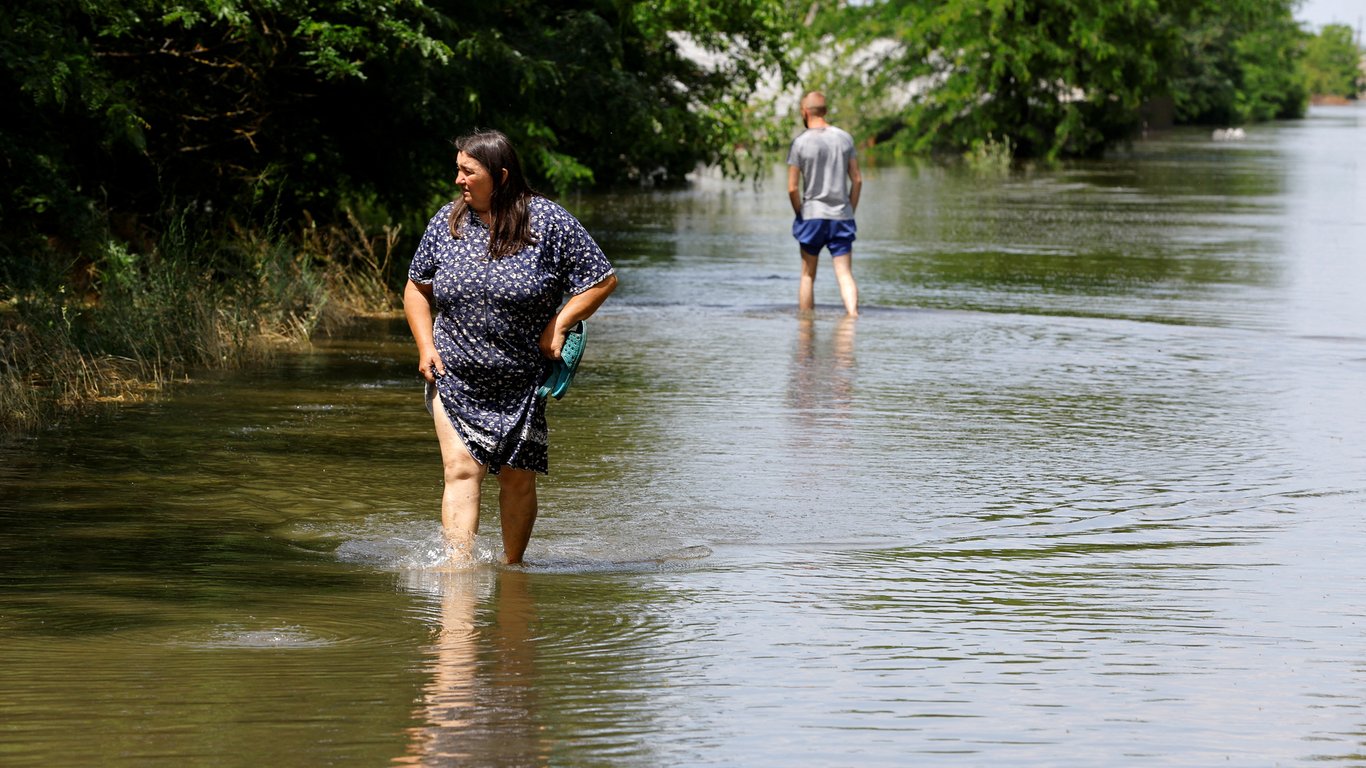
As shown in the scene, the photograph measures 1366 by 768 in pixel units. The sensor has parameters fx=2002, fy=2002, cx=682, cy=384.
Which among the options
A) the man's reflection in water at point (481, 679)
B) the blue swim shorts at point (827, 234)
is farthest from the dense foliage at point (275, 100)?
the man's reflection in water at point (481, 679)

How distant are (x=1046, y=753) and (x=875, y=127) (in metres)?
52.5

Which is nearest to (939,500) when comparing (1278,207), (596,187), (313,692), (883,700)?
(883,700)

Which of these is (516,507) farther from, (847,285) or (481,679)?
(847,285)

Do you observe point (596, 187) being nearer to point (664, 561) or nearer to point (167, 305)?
point (167, 305)

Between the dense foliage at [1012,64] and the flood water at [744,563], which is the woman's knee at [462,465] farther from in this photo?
the dense foliage at [1012,64]

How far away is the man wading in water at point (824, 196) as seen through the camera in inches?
601

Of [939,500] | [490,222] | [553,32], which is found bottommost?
[939,500]

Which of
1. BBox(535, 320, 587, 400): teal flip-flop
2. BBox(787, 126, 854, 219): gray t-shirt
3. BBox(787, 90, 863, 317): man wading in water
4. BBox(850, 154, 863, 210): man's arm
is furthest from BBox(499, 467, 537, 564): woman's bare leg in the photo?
BBox(787, 126, 854, 219): gray t-shirt

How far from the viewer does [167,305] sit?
39.6 feet

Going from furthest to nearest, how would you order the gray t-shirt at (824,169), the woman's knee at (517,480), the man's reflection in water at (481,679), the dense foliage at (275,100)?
1. the gray t-shirt at (824,169)
2. the dense foliage at (275,100)
3. the woman's knee at (517,480)
4. the man's reflection in water at (481,679)

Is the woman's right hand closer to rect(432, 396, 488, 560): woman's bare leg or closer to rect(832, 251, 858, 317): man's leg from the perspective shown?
rect(432, 396, 488, 560): woman's bare leg

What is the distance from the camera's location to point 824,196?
15.4 meters

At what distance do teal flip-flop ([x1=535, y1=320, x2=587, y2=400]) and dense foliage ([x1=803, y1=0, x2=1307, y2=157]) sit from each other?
144 feet

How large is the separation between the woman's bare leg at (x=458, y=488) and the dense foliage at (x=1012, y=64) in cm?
4401
